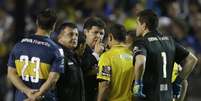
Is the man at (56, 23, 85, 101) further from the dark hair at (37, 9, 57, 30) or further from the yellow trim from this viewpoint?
the dark hair at (37, 9, 57, 30)

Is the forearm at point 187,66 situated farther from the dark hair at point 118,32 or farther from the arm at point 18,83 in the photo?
the arm at point 18,83

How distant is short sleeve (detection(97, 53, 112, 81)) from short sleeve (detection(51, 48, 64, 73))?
1.88 feet

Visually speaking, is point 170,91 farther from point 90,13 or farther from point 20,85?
point 90,13

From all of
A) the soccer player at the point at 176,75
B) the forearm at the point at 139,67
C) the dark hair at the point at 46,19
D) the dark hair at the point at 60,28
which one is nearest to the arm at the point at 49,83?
the dark hair at the point at 46,19

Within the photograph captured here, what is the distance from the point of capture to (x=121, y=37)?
9445 millimetres

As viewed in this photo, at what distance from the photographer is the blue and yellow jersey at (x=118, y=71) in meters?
9.38

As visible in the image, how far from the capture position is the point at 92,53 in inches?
391

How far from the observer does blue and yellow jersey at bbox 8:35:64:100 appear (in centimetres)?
902

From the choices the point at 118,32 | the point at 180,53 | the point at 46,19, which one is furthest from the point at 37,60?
the point at 180,53

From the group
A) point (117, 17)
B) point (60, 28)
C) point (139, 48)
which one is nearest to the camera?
point (139, 48)

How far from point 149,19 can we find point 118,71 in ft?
2.51

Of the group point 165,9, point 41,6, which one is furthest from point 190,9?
point 41,6

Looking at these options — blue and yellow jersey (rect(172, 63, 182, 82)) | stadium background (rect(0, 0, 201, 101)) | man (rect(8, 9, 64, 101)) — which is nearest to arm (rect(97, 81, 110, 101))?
man (rect(8, 9, 64, 101))

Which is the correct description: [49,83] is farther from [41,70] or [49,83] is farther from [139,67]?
[139,67]
